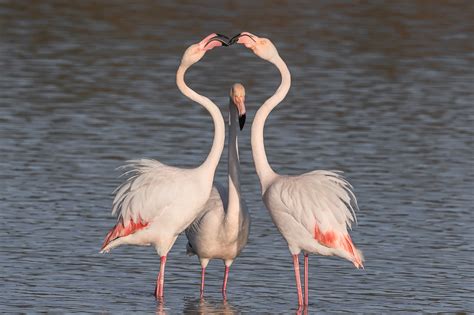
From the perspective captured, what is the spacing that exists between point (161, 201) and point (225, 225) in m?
0.59

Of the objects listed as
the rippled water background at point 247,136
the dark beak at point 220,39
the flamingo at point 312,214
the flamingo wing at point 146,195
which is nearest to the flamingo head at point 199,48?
the dark beak at point 220,39

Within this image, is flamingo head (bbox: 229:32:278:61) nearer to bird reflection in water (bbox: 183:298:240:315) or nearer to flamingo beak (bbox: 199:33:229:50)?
flamingo beak (bbox: 199:33:229:50)

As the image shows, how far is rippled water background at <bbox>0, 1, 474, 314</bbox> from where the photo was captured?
12.0 metres

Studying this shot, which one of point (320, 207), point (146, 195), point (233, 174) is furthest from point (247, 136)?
point (320, 207)

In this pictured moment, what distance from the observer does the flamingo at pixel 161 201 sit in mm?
11547

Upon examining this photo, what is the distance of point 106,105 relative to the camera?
19.1 meters

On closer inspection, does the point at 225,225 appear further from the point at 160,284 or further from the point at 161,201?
the point at 160,284

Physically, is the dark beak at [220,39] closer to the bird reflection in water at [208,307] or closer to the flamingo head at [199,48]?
the flamingo head at [199,48]

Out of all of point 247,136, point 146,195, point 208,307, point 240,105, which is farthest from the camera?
point 247,136

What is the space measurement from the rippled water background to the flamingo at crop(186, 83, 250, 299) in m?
0.34

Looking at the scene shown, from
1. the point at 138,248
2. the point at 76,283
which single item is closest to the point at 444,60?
the point at 138,248

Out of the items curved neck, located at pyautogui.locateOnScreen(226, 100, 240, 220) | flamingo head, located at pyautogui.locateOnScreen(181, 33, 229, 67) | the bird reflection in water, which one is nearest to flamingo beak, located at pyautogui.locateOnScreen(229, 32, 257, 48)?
flamingo head, located at pyautogui.locateOnScreen(181, 33, 229, 67)

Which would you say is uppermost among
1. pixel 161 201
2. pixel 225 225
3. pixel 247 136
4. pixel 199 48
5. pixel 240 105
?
pixel 199 48

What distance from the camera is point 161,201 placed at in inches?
457
